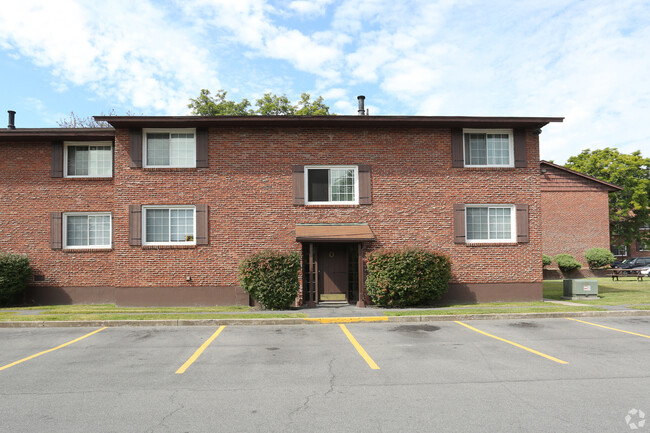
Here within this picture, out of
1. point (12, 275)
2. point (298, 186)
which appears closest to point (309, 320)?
point (298, 186)

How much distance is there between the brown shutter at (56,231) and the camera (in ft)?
54.2

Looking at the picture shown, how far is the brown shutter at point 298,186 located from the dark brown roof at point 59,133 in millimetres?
6818

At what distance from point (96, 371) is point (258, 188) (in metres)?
9.19

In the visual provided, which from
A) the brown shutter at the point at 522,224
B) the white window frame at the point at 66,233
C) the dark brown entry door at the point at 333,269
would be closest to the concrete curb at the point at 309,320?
the dark brown entry door at the point at 333,269

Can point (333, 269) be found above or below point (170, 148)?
below

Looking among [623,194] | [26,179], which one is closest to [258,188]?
[26,179]

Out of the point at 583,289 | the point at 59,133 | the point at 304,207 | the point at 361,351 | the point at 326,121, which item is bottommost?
the point at 361,351

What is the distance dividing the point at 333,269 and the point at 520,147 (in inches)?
316

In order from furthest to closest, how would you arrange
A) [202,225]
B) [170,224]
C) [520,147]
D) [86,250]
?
[86,250], [520,147], [170,224], [202,225]

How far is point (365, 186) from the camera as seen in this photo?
→ 15.7 m

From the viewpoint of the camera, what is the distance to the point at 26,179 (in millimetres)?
16750

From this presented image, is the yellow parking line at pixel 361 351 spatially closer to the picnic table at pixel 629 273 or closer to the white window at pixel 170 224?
the white window at pixel 170 224

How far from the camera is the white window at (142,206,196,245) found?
1566 centimetres

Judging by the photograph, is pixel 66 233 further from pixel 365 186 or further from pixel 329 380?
pixel 329 380
